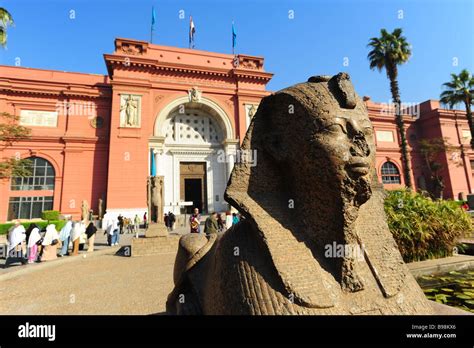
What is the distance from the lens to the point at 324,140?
1.35 m

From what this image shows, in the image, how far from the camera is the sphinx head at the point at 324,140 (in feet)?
4.36

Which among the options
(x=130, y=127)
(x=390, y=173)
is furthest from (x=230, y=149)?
(x=390, y=173)

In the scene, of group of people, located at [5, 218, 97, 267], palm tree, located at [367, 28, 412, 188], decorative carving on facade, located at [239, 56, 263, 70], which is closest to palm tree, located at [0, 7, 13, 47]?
group of people, located at [5, 218, 97, 267]

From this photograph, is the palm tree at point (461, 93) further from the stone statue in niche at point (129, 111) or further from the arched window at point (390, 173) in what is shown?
the stone statue in niche at point (129, 111)

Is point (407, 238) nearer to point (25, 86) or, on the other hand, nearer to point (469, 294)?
point (469, 294)

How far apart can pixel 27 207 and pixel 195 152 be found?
12693mm

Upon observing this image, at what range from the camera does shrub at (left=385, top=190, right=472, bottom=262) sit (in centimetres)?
496

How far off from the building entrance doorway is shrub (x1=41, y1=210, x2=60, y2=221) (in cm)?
852

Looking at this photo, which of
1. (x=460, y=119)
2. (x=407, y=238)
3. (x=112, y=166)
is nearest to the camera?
(x=407, y=238)

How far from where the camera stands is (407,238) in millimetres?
4930

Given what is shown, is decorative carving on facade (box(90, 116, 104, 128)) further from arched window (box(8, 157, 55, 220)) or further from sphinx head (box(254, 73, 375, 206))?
sphinx head (box(254, 73, 375, 206))
